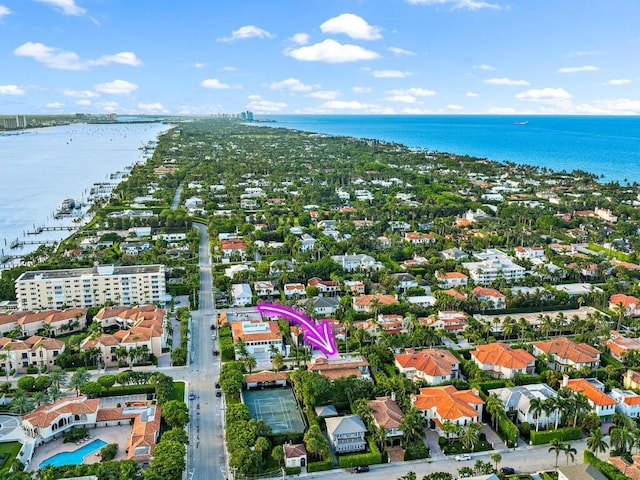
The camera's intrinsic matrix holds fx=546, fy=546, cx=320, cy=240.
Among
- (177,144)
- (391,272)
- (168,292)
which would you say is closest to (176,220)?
(168,292)

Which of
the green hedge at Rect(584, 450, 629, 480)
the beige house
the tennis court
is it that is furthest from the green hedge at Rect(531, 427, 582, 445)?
the beige house

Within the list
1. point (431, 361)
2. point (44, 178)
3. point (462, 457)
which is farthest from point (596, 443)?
point (44, 178)

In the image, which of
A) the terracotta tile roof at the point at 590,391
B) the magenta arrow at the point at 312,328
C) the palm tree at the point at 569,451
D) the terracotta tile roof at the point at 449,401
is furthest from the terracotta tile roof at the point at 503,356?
the magenta arrow at the point at 312,328

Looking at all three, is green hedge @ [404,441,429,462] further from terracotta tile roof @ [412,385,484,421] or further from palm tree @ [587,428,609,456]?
palm tree @ [587,428,609,456]

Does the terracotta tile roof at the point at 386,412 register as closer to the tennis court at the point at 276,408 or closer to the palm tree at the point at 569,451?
the tennis court at the point at 276,408

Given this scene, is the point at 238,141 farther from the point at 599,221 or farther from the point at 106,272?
the point at 106,272
